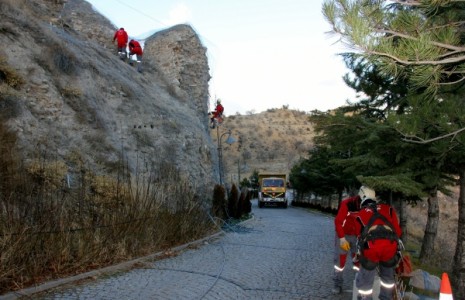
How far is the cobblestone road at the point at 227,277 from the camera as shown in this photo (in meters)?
6.98

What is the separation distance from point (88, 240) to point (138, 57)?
48.3 ft

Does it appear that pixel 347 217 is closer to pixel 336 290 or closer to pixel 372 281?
pixel 372 281

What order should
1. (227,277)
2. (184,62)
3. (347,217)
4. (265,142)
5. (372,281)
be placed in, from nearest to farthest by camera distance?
1. (372,281)
2. (347,217)
3. (227,277)
4. (184,62)
5. (265,142)

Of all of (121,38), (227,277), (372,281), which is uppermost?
(121,38)

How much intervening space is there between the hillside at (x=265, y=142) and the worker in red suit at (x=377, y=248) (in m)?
Answer: 71.1

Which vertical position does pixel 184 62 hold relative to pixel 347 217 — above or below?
above

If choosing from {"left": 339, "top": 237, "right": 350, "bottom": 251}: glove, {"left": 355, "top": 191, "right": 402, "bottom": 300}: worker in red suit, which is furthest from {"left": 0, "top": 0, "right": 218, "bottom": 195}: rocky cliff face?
{"left": 355, "top": 191, "right": 402, "bottom": 300}: worker in red suit

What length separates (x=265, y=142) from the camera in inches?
3541

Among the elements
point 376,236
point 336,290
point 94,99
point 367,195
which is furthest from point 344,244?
point 94,99

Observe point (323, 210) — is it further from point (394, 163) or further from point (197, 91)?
point (394, 163)

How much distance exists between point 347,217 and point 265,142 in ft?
273

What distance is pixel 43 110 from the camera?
1246 cm

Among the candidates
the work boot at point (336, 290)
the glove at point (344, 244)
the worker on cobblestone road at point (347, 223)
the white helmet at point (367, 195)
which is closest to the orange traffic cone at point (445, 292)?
the white helmet at point (367, 195)

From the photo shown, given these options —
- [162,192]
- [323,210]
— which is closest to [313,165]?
[323,210]
